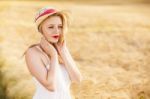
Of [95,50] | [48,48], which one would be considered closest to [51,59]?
[48,48]

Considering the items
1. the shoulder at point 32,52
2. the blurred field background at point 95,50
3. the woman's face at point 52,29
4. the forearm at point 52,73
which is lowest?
the blurred field background at point 95,50

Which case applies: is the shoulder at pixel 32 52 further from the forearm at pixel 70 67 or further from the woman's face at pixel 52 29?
the forearm at pixel 70 67

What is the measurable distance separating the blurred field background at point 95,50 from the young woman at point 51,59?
9.71ft

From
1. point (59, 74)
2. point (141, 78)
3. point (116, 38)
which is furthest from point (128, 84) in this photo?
point (59, 74)

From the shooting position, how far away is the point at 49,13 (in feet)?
15.6

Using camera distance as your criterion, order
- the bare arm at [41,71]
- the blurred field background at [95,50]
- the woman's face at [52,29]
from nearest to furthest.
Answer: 1. the bare arm at [41,71]
2. the woman's face at [52,29]
3. the blurred field background at [95,50]

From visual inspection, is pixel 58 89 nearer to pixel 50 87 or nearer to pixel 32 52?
pixel 50 87

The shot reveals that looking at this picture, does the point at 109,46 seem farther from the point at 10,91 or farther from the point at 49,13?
the point at 49,13

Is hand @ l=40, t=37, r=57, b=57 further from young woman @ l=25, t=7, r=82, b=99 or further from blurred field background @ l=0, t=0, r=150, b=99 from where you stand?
blurred field background @ l=0, t=0, r=150, b=99

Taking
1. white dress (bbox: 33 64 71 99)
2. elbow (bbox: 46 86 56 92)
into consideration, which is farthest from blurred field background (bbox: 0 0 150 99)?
elbow (bbox: 46 86 56 92)

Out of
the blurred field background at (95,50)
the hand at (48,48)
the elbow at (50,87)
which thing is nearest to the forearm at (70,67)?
the hand at (48,48)

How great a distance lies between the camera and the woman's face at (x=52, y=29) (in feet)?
15.7

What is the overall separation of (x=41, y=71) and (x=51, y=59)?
17cm

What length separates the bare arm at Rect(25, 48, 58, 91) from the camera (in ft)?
15.4
